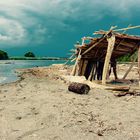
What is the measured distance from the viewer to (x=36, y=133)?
5.83 metres

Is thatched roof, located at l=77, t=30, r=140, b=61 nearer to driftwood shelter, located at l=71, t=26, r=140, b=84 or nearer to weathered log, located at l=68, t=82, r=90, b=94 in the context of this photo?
driftwood shelter, located at l=71, t=26, r=140, b=84

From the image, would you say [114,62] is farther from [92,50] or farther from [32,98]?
[32,98]

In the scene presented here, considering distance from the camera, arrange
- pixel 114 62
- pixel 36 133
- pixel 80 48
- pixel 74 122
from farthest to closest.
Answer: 1. pixel 114 62
2. pixel 80 48
3. pixel 74 122
4. pixel 36 133

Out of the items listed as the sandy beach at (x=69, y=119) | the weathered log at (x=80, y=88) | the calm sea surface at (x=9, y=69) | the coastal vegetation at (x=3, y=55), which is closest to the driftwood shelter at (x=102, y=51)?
the weathered log at (x=80, y=88)

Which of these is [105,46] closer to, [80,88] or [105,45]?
[105,45]

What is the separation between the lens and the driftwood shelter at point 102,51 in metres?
14.1

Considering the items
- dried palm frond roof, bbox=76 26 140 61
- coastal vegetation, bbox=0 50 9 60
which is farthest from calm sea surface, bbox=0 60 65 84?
coastal vegetation, bbox=0 50 9 60

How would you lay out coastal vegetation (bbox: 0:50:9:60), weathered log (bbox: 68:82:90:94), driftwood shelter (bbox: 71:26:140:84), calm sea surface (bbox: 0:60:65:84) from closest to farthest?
weathered log (bbox: 68:82:90:94) → driftwood shelter (bbox: 71:26:140:84) → calm sea surface (bbox: 0:60:65:84) → coastal vegetation (bbox: 0:50:9:60)

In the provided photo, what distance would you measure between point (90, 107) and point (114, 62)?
11.6 metres

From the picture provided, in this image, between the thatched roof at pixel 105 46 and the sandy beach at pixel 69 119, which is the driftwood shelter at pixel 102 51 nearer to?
the thatched roof at pixel 105 46

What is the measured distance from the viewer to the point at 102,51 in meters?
17.9

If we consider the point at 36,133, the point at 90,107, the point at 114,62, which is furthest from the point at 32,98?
the point at 114,62

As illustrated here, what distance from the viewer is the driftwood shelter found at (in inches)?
555

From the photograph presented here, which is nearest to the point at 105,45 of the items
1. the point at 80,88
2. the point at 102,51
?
the point at 102,51
